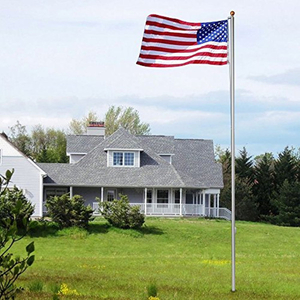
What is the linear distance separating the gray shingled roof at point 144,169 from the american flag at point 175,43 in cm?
3405

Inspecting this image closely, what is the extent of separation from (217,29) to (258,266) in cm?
962

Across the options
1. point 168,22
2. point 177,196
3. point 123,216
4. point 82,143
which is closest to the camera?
point 168,22

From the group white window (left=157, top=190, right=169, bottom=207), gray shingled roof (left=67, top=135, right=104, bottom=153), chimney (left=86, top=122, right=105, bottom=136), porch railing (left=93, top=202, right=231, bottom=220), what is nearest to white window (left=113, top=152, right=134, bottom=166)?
white window (left=157, top=190, right=169, bottom=207)

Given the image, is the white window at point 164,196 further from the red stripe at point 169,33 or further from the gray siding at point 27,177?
the red stripe at point 169,33

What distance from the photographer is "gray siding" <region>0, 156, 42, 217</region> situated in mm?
46875

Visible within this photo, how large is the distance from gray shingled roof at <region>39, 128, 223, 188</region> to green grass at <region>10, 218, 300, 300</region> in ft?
25.0

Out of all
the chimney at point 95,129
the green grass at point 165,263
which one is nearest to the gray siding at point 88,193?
the chimney at point 95,129

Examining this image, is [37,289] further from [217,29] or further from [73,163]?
[73,163]

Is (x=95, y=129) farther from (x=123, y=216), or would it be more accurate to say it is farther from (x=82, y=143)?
(x=123, y=216)

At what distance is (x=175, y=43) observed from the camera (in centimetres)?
1473

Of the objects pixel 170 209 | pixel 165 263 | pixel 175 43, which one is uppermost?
pixel 175 43

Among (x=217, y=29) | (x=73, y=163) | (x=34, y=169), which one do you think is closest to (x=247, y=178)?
(x=73, y=163)

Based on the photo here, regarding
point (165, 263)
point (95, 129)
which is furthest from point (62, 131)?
point (165, 263)

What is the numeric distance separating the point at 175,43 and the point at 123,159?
36.8 m
